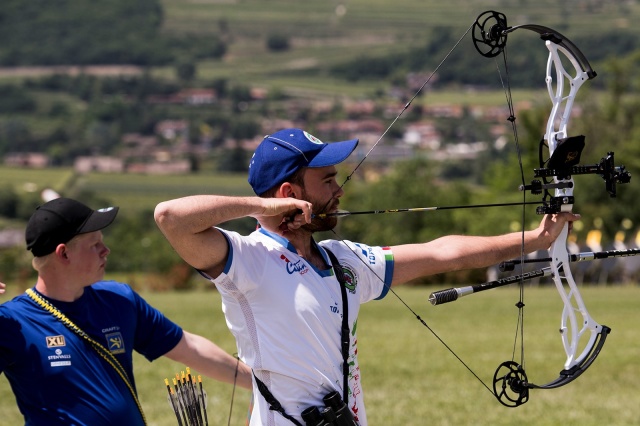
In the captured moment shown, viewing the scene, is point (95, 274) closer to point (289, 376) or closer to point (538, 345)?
point (289, 376)

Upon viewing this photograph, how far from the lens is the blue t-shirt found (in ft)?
17.1

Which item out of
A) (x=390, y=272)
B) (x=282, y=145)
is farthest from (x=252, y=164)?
(x=390, y=272)

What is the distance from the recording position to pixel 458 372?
15398 millimetres

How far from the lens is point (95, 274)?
5.39m

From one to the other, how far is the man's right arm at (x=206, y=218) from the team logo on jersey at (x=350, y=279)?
0.42m

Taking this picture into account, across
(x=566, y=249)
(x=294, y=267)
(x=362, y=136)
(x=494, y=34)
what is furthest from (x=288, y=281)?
(x=362, y=136)

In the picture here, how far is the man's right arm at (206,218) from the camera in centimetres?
451

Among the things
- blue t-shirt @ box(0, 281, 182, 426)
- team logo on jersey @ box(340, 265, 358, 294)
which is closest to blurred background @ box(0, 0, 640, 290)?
blue t-shirt @ box(0, 281, 182, 426)

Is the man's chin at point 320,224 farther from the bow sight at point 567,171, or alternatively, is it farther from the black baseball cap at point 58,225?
the black baseball cap at point 58,225

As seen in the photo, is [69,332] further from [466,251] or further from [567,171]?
[567,171]

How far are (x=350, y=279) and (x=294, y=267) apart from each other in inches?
12.1

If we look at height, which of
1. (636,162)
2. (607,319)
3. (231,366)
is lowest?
(636,162)

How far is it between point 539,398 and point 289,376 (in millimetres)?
8194

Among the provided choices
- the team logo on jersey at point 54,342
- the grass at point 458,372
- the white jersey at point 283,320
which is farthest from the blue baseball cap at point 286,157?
the grass at point 458,372
